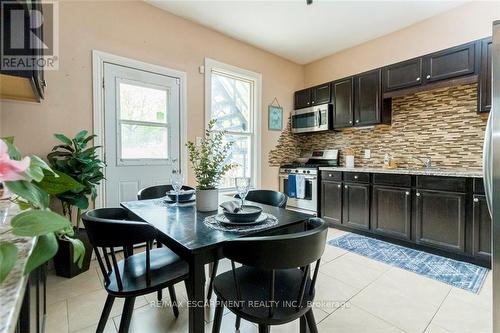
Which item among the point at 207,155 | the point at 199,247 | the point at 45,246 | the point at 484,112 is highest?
the point at 484,112

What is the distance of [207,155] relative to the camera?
1519 millimetres

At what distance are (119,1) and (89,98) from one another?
118 cm

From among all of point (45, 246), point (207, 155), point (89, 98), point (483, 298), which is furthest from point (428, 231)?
point (89, 98)

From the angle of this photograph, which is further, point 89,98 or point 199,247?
point 89,98

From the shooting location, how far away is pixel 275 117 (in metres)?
4.46

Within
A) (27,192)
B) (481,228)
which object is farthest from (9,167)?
(481,228)

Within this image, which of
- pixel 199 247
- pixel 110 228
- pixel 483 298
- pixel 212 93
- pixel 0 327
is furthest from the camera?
→ pixel 212 93

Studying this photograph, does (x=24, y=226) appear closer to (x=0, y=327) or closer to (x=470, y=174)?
(x=0, y=327)

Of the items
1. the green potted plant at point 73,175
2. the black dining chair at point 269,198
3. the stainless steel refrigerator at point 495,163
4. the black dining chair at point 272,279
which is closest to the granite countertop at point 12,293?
the black dining chair at point 272,279

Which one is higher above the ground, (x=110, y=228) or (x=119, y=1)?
(x=119, y=1)

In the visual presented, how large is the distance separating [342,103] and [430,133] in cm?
127

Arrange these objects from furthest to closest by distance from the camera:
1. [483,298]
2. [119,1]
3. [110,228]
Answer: [119,1]
[483,298]
[110,228]

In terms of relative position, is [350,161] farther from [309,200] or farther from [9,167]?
[9,167]

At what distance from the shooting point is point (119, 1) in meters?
2.80
